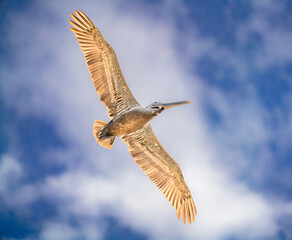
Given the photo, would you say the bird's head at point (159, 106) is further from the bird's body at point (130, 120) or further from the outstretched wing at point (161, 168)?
the outstretched wing at point (161, 168)

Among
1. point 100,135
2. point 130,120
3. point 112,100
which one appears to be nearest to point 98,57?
point 112,100

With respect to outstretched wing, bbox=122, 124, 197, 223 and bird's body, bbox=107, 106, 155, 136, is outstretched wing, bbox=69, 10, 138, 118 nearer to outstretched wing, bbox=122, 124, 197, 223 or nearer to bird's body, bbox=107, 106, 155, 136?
bird's body, bbox=107, 106, 155, 136

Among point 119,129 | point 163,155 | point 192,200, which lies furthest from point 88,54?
point 192,200

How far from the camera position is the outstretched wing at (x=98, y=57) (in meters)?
9.60

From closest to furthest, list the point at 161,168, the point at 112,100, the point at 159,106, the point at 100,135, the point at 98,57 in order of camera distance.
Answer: the point at 159,106
the point at 98,57
the point at 100,135
the point at 112,100
the point at 161,168

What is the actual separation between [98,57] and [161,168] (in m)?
4.32

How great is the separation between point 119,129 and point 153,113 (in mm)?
1184

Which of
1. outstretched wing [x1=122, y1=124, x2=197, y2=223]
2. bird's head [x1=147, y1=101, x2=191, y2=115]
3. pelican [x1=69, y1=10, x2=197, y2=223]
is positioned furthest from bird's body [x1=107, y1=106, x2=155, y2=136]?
outstretched wing [x1=122, y1=124, x2=197, y2=223]

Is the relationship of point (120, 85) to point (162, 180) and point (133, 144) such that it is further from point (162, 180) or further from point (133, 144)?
point (162, 180)

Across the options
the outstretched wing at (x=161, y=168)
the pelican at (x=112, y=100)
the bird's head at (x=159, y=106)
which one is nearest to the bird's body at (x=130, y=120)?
the pelican at (x=112, y=100)

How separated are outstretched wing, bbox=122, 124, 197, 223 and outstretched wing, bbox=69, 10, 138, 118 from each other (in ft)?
5.91

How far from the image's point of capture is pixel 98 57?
9.64 m

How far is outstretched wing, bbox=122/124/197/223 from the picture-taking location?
10508 millimetres

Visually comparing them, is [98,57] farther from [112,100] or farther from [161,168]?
[161,168]
